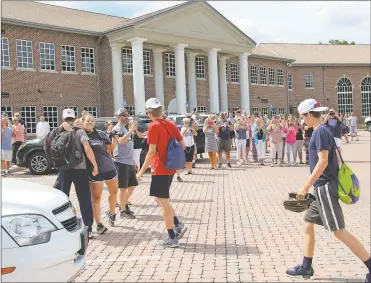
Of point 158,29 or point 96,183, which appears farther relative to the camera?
point 158,29

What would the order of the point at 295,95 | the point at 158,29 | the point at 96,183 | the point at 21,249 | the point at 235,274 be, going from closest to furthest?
1. the point at 21,249
2. the point at 235,274
3. the point at 96,183
4. the point at 158,29
5. the point at 295,95

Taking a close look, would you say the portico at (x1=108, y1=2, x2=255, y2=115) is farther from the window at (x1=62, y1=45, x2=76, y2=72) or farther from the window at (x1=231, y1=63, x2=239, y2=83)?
the window at (x1=62, y1=45, x2=76, y2=72)

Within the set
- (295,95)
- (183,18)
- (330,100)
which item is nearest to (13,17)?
(183,18)

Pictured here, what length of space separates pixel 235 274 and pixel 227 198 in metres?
4.89

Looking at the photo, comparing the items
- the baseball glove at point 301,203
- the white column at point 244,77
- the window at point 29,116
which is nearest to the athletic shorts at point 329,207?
the baseball glove at point 301,203

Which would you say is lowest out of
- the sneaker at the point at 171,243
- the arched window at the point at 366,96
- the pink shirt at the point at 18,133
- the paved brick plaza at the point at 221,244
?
the paved brick plaza at the point at 221,244

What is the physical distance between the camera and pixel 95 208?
6.80m

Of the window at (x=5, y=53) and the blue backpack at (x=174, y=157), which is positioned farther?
the window at (x=5, y=53)

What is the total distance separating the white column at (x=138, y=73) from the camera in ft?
92.1

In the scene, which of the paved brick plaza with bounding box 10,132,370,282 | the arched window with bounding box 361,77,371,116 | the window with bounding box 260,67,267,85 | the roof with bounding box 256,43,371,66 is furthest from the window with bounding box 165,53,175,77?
the arched window with bounding box 361,77,371,116

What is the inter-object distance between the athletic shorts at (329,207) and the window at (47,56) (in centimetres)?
2481

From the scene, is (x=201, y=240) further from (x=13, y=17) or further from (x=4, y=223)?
(x=13, y=17)

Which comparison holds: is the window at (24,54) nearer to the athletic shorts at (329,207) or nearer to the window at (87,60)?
the window at (87,60)

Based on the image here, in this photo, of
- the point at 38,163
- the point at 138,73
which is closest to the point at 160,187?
the point at 38,163
